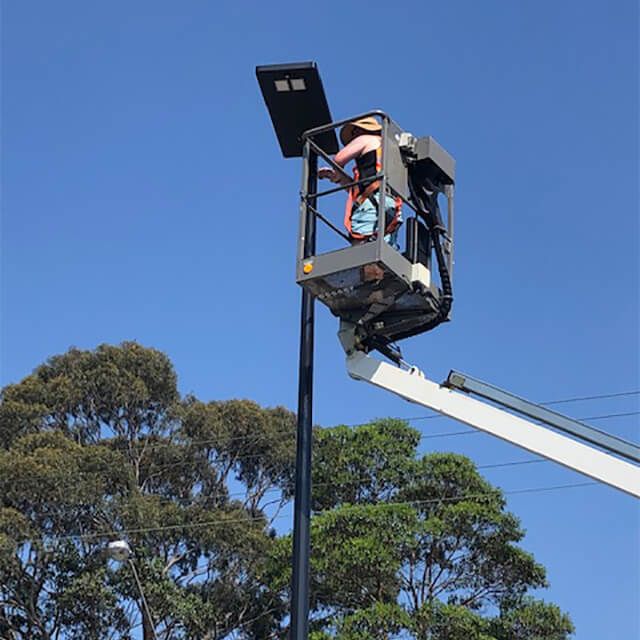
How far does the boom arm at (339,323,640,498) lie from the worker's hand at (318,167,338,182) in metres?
1.19

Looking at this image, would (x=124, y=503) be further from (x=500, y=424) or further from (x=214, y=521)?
(x=500, y=424)

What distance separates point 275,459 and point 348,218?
20868mm

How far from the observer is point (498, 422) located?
5613mm

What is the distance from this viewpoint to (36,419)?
82.6 feet

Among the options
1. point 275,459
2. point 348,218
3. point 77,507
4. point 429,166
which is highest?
point 275,459

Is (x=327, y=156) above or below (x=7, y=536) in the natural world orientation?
below

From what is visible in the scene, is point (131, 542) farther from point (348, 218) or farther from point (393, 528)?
point (348, 218)

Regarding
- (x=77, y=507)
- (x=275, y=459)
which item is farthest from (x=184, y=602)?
(x=275, y=459)

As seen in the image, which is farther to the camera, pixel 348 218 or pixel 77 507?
pixel 77 507

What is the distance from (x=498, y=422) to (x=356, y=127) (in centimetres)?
204

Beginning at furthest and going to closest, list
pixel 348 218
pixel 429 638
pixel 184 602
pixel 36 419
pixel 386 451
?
pixel 36 419, pixel 184 602, pixel 386 451, pixel 429 638, pixel 348 218

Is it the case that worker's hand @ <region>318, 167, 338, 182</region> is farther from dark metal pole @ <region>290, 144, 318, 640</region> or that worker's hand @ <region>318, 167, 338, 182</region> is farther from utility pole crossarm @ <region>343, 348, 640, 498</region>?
utility pole crossarm @ <region>343, 348, 640, 498</region>

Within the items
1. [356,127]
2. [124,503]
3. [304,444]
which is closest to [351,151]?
[356,127]

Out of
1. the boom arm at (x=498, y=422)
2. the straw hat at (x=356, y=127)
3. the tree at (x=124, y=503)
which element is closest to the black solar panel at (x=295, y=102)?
the straw hat at (x=356, y=127)
